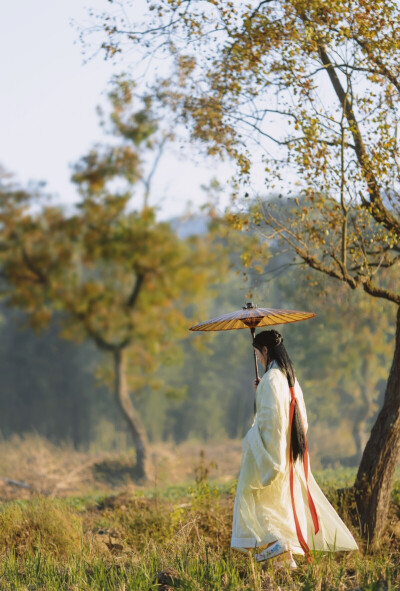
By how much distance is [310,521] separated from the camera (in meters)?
6.66

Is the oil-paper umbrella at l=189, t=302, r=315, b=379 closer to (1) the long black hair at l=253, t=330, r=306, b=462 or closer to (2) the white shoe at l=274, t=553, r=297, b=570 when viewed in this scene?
(1) the long black hair at l=253, t=330, r=306, b=462

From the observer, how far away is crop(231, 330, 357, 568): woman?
6.30 metres

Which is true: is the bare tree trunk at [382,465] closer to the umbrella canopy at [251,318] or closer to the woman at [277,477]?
A: the umbrella canopy at [251,318]

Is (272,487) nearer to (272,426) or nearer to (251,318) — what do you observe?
(272,426)

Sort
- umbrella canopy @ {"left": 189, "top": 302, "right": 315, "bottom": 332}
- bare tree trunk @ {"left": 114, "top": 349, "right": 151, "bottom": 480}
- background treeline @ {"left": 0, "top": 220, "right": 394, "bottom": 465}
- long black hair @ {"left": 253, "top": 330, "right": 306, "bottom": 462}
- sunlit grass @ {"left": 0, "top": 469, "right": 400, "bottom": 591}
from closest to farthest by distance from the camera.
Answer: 1. sunlit grass @ {"left": 0, "top": 469, "right": 400, "bottom": 591}
2. long black hair @ {"left": 253, "top": 330, "right": 306, "bottom": 462}
3. umbrella canopy @ {"left": 189, "top": 302, "right": 315, "bottom": 332}
4. bare tree trunk @ {"left": 114, "top": 349, "right": 151, "bottom": 480}
5. background treeline @ {"left": 0, "top": 220, "right": 394, "bottom": 465}

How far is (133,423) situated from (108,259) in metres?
5.04

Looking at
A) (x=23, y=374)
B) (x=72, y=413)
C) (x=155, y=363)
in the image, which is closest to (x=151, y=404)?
(x=72, y=413)

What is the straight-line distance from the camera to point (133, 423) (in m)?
23.6

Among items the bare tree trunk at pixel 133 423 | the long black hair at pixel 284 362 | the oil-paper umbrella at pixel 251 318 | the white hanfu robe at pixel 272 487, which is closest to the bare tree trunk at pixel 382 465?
the oil-paper umbrella at pixel 251 318

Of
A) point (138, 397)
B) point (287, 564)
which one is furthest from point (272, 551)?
point (138, 397)

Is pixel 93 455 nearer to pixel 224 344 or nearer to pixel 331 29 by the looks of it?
pixel 331 29

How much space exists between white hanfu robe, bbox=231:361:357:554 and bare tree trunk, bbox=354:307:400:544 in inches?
100

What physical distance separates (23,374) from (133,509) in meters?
33.6

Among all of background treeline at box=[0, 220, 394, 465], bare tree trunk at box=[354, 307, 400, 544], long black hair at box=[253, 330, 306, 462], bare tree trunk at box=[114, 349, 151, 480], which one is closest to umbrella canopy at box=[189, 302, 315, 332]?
long black hair at box=[253, 330, 306, 462]
